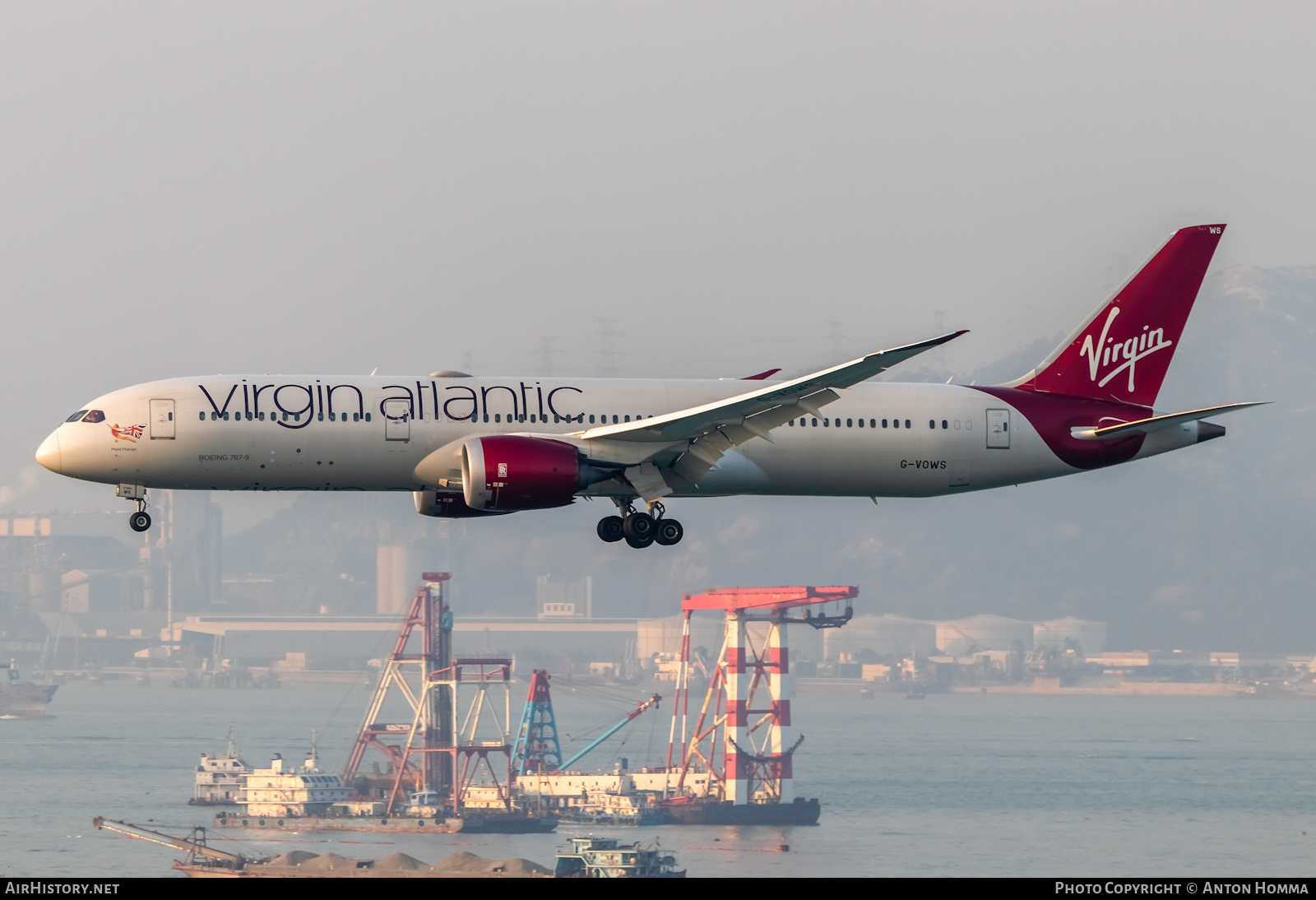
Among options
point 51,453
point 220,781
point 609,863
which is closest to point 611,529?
point 51,453

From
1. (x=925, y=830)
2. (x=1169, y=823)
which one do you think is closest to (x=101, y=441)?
(x=925, y=830)

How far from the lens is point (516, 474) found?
49656 millimetres

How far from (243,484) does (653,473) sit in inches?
489

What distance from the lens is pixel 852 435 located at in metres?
54.8

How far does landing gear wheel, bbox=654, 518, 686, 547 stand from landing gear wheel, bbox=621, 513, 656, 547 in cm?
16

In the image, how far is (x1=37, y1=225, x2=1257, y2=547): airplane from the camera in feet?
165

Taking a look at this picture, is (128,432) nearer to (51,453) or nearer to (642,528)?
(51,453)

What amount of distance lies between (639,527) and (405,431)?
8.23 m

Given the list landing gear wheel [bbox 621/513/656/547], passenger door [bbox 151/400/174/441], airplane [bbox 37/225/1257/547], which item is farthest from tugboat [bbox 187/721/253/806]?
passenger door [bbox 151/400/174/441]

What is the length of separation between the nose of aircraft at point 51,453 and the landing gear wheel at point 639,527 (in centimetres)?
1743

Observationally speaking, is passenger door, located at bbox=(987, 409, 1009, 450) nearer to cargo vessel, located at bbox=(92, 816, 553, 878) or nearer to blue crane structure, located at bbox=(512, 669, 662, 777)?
cargo vessel, located at bbox=(92, 816, 553, 878)

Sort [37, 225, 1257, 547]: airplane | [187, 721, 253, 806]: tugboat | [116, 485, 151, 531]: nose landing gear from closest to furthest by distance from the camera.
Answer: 1. [37, 225, 1257, 547]: airplane
2. [116, 485, 151, 531]: nose landing gear
3. [187, 721, 253, 806]: tugboat

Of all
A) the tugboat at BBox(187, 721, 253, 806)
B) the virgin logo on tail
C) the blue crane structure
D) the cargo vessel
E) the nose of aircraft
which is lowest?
the cargo vessel

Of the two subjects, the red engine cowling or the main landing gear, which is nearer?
the red engine cowling
